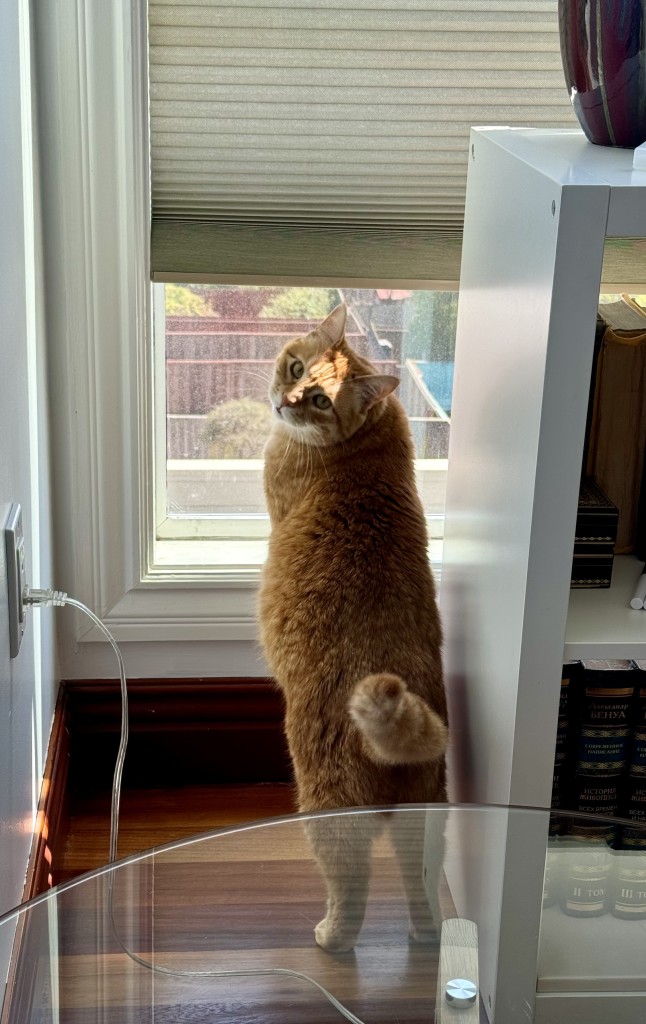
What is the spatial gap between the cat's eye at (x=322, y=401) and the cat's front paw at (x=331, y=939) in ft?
2.01

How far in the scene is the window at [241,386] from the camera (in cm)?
164

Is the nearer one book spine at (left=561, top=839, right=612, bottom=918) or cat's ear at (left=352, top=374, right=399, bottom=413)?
book spine at (left=561, top=839, right=612, bottom=918)

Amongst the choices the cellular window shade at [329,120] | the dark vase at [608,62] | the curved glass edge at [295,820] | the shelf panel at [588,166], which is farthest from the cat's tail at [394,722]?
the cellular window shade at [329,120]

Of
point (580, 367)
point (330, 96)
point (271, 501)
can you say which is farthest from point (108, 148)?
point (580, 367)

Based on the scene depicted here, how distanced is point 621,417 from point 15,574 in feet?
2.22

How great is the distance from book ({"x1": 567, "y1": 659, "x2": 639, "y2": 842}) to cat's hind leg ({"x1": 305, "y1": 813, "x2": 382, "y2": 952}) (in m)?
0.41

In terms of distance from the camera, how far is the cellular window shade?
1.42 meters

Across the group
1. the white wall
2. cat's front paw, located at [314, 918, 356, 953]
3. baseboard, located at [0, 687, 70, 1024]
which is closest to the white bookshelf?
cat's front paw, located at [314, 918, 356, 953]

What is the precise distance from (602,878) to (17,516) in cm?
66

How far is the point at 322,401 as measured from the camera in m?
1.23

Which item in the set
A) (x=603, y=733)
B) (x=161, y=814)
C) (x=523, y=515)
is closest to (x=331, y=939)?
(x=523, y=515)

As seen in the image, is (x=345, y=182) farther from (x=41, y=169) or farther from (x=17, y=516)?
(x=17, y=516)

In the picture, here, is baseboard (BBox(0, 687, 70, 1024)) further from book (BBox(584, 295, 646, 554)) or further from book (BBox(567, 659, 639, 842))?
book (BBox(584, 295, 646, 554))

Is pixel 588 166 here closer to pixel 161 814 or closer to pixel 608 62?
pixel 608 62
